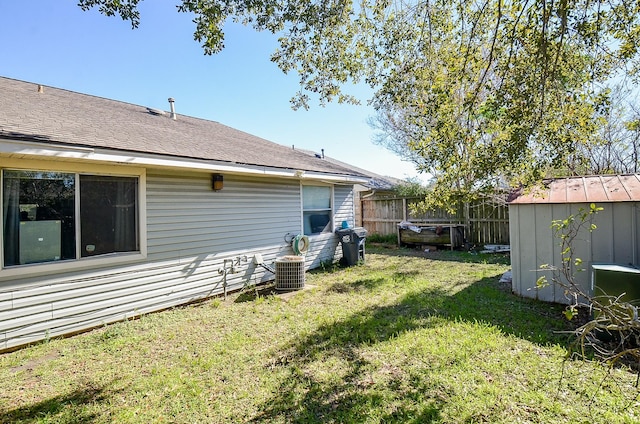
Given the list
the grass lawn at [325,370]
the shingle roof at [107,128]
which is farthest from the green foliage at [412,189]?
the grass lawn at [325,370]

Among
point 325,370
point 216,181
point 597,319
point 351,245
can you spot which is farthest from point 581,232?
point 216,181

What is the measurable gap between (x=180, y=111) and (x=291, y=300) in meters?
6.45

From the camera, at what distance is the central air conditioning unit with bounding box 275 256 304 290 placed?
6.38 m

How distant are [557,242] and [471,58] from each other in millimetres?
3267

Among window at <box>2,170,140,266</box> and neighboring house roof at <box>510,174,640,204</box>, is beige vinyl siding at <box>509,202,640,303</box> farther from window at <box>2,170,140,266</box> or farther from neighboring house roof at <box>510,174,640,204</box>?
window at <box>2,170,140,266</box>

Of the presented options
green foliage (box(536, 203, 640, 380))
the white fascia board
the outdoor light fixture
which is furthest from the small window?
green foliage (box(536, 203, 640, 380))

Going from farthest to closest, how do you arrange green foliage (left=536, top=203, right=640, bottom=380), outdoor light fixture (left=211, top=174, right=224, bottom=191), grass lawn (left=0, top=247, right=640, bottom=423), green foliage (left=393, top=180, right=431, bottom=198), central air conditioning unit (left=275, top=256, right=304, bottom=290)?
green foliage (left=393, top=180, right=431, bottom=198) → central air conditioning unit (left=275, top=256, right=304, bottom=290) → outdoor light fixture (left=211, top=174, right=224, bottom=191) → grass lawn (left=0, top=247, right=640, bottom=423) → green foliage (left=536, top=203, right=640, bottom=380)

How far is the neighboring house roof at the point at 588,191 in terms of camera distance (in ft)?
14.9

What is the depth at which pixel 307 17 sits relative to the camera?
456 cm

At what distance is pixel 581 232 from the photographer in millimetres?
4801

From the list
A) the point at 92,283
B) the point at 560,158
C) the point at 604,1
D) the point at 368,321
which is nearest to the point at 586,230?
the point at 560,158

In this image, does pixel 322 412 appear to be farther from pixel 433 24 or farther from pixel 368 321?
pixel 433 24

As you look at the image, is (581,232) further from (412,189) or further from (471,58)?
(412,189)

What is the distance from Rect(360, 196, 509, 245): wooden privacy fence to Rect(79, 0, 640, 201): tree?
6.71m
